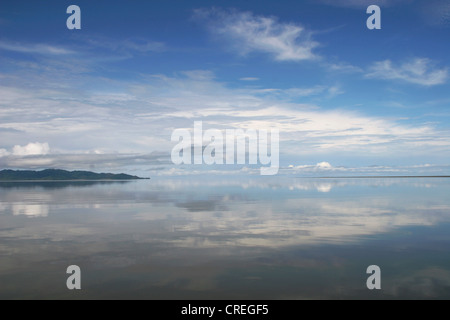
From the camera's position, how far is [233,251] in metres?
17.1

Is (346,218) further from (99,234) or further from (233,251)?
(99,234)

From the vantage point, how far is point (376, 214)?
98.4 feet

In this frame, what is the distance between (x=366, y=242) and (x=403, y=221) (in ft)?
29.9

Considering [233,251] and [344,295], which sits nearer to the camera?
[344,295]

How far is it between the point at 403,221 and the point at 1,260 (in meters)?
27.2

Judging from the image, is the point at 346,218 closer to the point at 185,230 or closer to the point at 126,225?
the point at 185,230

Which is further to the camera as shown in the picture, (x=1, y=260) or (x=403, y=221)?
(x=403, y=221)

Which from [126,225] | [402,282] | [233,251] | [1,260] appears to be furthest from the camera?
[126,225]

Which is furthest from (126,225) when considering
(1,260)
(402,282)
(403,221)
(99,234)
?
(403,221)
